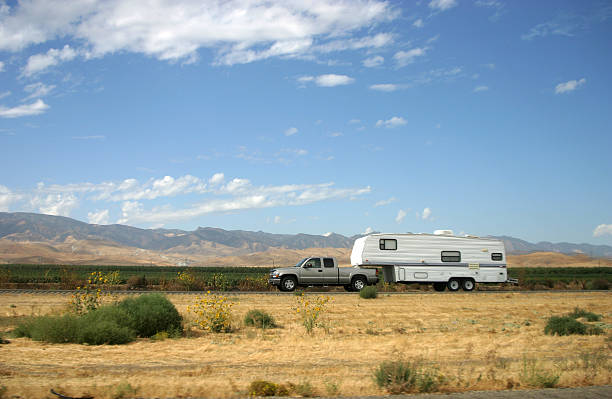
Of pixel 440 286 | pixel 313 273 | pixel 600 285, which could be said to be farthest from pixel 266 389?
pixel 600 285

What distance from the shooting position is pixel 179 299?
25062 mm

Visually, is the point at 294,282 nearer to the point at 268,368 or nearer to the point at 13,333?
the point at 13,333

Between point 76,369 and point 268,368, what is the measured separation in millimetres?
3512

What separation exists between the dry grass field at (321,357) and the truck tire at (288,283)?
8853 millimetres

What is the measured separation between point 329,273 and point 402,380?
69.2 ft

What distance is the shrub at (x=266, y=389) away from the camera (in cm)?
789

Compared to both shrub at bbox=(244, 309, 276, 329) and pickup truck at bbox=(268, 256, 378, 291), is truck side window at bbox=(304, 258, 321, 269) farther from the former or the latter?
shrub at bbox=(244, 309, 276, 329)

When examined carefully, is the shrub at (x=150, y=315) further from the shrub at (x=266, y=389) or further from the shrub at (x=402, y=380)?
the shrub at (x=402, y=380)

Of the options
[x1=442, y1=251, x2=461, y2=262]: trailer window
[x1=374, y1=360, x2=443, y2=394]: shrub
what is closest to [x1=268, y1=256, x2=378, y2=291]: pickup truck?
[x1=442, y1=251, x2=461, y2=262]: trailer window

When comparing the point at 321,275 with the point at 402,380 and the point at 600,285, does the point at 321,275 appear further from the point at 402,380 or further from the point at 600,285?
the point at 600,285

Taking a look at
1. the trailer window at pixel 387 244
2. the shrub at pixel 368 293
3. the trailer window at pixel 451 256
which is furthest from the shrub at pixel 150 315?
the trailer window at pixel 451 256

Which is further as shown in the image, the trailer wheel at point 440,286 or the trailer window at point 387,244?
the trailer wheel at point 440,286

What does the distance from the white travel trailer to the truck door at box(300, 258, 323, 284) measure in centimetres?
246

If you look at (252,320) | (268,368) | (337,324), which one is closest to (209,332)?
(252,320)
